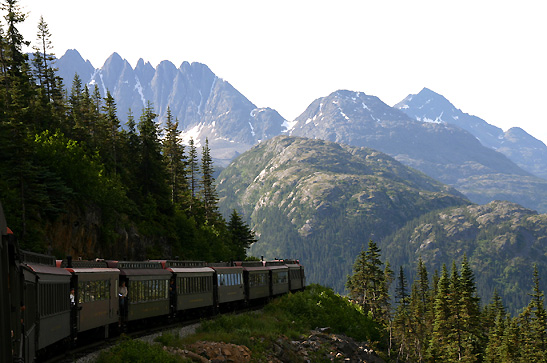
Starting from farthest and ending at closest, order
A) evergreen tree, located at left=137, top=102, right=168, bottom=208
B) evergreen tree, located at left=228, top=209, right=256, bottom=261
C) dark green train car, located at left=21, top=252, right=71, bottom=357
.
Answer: evergreen tree, located at left=228, top=209, right=256, bottom=261, evergreen tree, located at left=137, top=102, right=168, bottom=208, dark green train car, located at left=21, top=252, right=71, bottom=357

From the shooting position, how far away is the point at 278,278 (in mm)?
57188

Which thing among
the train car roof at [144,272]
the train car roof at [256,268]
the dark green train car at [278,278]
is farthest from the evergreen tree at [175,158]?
the train car roof at [144,272]

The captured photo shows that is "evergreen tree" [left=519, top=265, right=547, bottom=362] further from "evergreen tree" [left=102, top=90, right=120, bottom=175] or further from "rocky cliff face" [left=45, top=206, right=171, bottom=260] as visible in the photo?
"evergreen tree" [left=102, top=90, right=120, bottom=175]

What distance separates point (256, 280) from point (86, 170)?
2326cm

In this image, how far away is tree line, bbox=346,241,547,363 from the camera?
3260 inches

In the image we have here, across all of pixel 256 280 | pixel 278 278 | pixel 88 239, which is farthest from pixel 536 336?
pixel 88 239

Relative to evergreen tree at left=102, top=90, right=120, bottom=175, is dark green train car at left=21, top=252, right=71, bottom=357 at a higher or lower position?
lower

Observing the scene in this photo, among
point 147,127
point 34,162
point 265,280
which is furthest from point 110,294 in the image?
point 147,127

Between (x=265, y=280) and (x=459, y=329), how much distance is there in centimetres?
4275

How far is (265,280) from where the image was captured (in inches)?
2061

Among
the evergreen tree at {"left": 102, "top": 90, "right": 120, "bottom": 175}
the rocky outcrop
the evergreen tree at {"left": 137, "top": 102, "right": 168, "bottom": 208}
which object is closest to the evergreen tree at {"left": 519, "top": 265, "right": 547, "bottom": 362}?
the rocky outcrop

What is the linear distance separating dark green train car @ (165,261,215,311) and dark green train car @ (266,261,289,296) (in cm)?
Answer: 1568

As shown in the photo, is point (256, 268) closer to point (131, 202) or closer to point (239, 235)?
point (131, 202)

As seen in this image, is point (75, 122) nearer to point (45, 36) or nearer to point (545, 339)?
point (45, 36)
